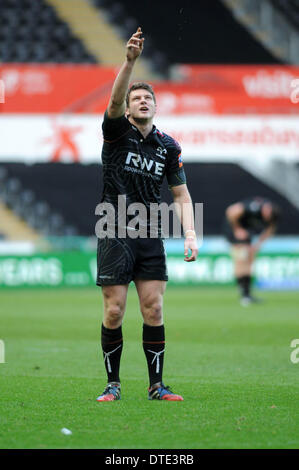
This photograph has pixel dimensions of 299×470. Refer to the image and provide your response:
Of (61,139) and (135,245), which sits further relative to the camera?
(61,139)

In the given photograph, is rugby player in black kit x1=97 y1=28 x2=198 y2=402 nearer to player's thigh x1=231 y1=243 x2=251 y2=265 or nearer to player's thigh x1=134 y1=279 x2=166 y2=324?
player's thigh x1=134 y1=279 x2=166 y2=324

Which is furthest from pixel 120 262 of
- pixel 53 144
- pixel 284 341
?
pixel 53 144

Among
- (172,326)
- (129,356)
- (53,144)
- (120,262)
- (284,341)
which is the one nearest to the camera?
(120,262)

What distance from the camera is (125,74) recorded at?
514 centimetres

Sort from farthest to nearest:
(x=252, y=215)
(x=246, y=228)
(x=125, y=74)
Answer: (x=246, y=228), (x=252, y=215), (x=125, y=74)

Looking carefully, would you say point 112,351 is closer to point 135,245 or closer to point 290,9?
point 135,245

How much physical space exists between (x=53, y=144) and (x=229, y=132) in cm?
493

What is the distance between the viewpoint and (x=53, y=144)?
22.5 metres

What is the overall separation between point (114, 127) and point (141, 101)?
0.26 meters

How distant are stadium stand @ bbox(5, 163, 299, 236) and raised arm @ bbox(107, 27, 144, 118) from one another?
19.2m

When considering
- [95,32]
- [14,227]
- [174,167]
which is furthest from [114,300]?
[95,32]

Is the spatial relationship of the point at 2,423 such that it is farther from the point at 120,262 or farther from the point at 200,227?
the point at 200,227

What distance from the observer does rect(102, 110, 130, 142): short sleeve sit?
214 inches

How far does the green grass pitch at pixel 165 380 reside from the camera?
4.42 m
